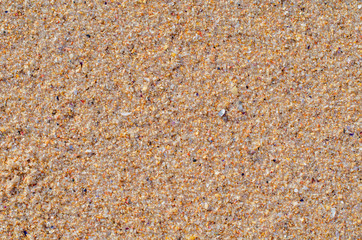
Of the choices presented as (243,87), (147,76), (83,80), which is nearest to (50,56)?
(83,80)

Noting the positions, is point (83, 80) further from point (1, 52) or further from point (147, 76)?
point (1, 52)

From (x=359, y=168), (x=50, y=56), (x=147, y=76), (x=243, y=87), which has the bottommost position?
(x=359, y=168)

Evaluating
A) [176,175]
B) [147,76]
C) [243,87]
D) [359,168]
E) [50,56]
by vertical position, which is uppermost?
[50,56]

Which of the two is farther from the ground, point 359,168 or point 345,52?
point 345,52

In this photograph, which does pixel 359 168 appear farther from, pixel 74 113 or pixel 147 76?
pixel 74 113

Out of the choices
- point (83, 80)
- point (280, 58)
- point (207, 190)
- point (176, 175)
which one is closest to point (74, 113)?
point (83, 80)

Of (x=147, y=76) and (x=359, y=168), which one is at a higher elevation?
(x=147, y=76)
